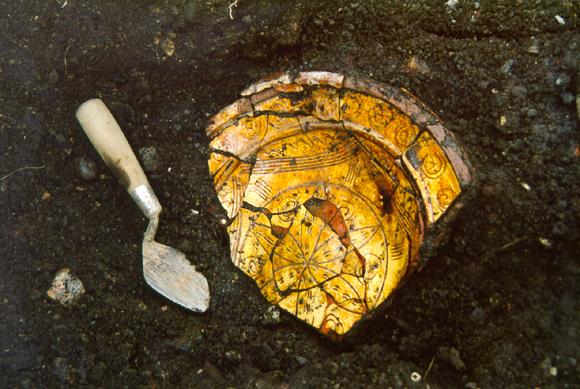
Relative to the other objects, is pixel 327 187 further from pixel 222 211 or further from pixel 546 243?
pixel 546 243

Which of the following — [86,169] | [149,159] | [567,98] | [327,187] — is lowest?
[86,169]

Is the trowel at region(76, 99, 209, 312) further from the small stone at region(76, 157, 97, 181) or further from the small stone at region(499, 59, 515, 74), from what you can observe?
the small stone at region(499, 59, 515, 74)

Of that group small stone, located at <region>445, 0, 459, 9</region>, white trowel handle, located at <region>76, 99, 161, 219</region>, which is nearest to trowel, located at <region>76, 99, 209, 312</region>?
white trowel handle, located at <region>76, 99, 161, 219</region>

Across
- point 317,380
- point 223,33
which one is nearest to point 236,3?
point 223,33

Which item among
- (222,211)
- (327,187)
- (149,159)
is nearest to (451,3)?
(327,187)

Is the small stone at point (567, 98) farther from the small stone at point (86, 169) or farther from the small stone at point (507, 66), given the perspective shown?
the small stone at point (86, 169)

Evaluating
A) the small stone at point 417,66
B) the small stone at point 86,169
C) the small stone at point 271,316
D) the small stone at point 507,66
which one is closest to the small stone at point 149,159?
the small stone at point 86,169
